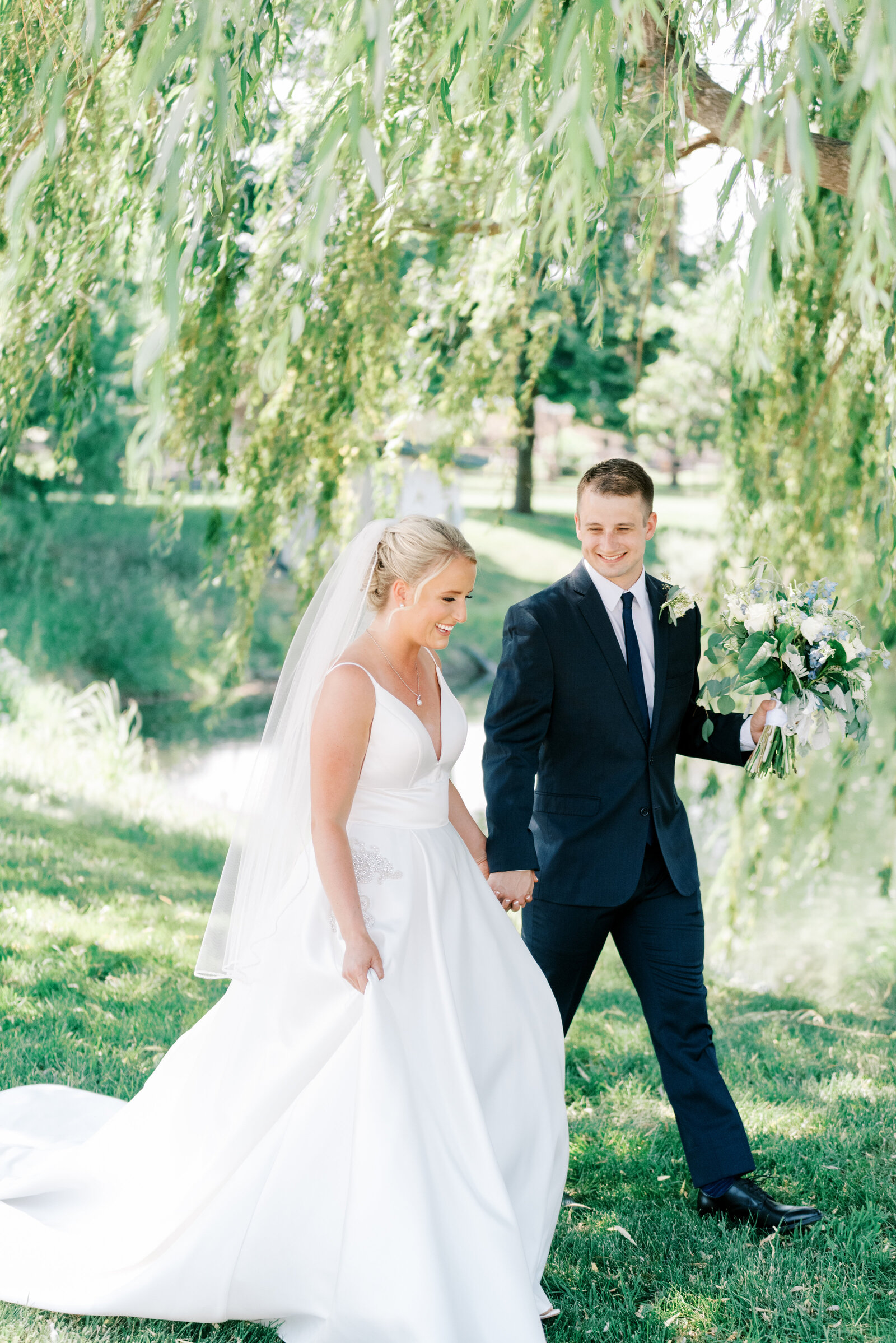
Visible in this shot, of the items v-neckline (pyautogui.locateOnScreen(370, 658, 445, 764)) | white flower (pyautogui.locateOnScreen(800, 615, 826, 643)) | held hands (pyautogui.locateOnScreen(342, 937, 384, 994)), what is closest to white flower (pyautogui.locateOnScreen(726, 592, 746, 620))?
white flower (pyautogui.locateOnScreen(800, 615, 826, 643))

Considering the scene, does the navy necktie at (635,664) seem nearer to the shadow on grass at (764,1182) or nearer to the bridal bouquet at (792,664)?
the bridal bouquet at (792,664)

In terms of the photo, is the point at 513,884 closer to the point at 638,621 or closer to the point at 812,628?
the point at 638,621

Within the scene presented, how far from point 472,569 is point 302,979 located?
1.02 metres

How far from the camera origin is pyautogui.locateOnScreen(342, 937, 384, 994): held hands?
251cm

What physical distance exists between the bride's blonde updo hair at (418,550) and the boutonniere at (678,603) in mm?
577

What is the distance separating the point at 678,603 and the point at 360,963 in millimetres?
1246

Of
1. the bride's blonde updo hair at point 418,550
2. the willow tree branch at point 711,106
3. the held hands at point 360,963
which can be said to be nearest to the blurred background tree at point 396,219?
the willow tree branch at point 711,106

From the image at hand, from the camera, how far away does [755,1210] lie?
2.99 meters

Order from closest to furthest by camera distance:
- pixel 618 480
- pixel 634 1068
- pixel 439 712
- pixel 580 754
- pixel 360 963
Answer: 1. pixel 360 963
2. pixel 439 712
3. pixel 618 480
4. pixel 580 754
5. pixel 634 1068

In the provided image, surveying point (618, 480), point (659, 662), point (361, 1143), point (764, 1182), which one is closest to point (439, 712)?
point (659, 662)

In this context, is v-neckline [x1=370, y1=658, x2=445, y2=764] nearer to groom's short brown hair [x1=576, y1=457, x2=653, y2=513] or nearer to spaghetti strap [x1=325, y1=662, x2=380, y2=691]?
spaghetti strap [x1=325, y1=662, x2=380, y2=691]

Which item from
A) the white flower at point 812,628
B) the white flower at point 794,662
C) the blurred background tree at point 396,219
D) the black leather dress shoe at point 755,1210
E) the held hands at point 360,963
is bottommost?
the black leather dress shoe at point 755,1210

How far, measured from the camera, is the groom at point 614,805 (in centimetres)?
303

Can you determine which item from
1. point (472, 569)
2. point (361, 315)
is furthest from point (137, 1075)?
point (361, 315)
